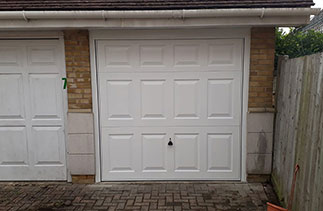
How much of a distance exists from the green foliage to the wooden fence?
2864 mm

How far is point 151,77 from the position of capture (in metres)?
4.21

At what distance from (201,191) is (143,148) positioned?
46.3 inches

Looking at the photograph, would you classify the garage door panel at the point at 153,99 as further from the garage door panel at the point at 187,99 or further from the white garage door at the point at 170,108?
the garage door panel at the point at 187,99

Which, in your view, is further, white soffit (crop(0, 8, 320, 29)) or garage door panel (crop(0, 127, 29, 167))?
garage door panel (crop(0, 127, 29, 167))

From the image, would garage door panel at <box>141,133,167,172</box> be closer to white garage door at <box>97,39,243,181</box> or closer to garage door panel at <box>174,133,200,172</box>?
white garage door at <box>97,39,243,181</box>

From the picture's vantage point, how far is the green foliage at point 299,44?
21.2ft

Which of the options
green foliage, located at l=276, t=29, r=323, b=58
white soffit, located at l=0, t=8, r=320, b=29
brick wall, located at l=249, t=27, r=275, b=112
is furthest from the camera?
green foliage, located at l=276, t=29, r=323, b=58

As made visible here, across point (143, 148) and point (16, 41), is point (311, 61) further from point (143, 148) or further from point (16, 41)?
point (16, 41)

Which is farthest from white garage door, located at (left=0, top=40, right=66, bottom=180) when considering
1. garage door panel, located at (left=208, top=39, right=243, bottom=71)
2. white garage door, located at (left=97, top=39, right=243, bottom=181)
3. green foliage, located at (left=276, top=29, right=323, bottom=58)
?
green foliage, located at (left=276, top=29, right=323, bottom=58)

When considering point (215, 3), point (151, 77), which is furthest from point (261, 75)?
point (151, 77)

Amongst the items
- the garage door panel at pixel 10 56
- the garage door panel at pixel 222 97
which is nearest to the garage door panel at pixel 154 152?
the garage door panel at pixel 222 97

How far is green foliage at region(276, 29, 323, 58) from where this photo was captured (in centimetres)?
646

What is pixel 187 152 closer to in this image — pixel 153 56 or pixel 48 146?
pixel 153 56

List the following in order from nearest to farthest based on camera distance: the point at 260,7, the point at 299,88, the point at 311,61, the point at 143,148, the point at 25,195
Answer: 1. the point at 311,61
2. the point at 299,88
3. the point at 260,7
4. the point at 25,195
5. the point at 143,148
